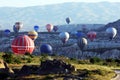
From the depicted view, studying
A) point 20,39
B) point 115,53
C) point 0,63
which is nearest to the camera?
point 0,63

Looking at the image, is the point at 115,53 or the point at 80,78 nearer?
the point at 80,78

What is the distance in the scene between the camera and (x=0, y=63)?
6500cm

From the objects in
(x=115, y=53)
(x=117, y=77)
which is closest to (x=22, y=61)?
(x=117, y=77)

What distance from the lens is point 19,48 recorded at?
94.2m

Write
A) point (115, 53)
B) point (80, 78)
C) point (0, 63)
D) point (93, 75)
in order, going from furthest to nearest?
point (115, 53), point (0, 63), point (93, 75), point (80, 78)

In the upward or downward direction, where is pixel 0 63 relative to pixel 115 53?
upward

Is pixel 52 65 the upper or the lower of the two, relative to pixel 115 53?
upper

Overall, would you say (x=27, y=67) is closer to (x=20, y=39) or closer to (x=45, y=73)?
(x=45, y=73)

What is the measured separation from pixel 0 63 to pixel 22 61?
1318 centimetres

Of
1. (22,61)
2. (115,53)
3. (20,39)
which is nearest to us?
(22,61)

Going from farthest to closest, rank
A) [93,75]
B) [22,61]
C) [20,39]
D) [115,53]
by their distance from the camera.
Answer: [115,53]
[20,39]
[22,61]
[93,75]

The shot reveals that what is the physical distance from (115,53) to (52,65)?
14104 centimetres

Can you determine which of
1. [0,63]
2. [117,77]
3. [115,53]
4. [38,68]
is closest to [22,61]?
[0,63]

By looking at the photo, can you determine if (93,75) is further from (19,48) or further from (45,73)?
(19,48)
